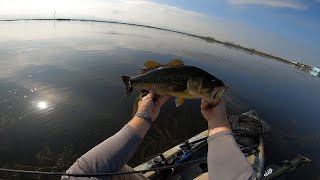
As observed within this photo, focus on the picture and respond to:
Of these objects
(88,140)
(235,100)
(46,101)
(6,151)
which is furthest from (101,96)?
(235,100)

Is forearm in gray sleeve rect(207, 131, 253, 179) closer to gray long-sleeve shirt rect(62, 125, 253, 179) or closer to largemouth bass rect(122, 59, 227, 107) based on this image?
gray long-sleeve shirt rect(62, 125, 253, 179)

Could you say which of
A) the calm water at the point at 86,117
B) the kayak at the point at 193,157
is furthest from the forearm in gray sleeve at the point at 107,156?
the calm water at the point at 86,117

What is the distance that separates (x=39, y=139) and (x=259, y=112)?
17741 mm

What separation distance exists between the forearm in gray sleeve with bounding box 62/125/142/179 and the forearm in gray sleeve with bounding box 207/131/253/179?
0.92m

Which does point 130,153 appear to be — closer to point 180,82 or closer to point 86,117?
point 180,82

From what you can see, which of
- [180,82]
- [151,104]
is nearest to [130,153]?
[151,104]

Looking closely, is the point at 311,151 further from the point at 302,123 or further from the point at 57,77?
the point at 57,77

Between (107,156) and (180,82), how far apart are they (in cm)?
143

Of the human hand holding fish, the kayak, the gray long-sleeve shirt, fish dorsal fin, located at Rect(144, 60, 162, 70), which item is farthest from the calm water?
the gray long-sleeve shirt

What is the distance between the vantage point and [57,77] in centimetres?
2536

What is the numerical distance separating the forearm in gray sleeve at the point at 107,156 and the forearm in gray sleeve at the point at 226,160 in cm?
92

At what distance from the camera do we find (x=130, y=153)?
3047mm

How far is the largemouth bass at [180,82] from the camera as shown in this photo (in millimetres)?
3383

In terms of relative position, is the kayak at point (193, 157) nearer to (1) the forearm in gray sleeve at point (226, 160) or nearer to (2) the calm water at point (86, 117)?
(2) the calm water at point (86, 117)
